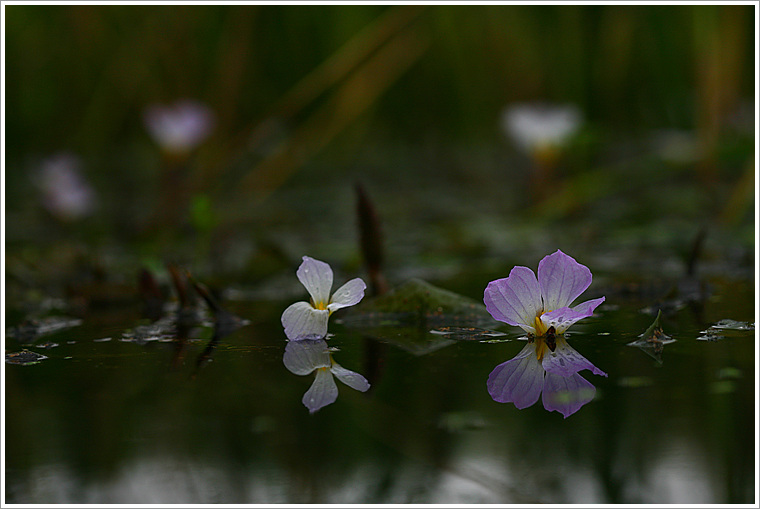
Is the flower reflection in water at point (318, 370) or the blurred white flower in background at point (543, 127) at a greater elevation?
the blurred white flower in background at point (543, 127)

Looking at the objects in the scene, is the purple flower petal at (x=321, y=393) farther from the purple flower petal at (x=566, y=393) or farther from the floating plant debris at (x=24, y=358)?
the floating plant debris at (x=24, y=358)

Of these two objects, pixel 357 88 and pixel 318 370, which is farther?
pixel 357 88

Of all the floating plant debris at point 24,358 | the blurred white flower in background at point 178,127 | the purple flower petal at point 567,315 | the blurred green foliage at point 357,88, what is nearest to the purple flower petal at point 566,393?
the purple flower petal at point 567,315

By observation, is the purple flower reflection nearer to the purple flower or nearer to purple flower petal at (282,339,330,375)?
the purple flower

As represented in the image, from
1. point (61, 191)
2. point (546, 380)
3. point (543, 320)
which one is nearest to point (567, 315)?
point (543, 320)

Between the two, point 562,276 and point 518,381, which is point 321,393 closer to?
point 518,381

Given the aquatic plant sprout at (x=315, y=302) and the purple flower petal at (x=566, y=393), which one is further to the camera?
the aquatic plant sprout at (x=315, y=302)
